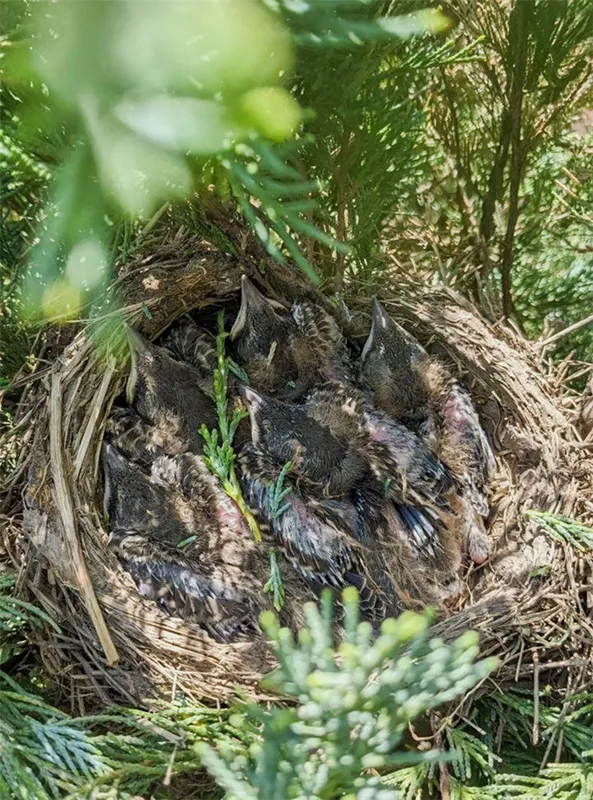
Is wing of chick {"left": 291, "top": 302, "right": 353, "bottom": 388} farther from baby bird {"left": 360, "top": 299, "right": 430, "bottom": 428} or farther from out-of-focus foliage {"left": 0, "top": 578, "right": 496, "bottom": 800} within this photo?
out-of-focus foliage {"left": 0, "top": 578, "right": 496, "bottom": 800}

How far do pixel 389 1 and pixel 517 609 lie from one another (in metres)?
1.18

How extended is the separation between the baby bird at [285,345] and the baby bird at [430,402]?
0.10 meters

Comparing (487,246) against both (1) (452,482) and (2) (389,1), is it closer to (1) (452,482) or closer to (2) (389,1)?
(1) (452,482)

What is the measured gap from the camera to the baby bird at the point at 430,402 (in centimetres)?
179

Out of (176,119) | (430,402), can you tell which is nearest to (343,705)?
(176,119)

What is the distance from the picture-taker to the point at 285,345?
6.30 feet

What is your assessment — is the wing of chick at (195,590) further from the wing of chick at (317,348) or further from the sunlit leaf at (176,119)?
the sunlit leaf at (176,119)

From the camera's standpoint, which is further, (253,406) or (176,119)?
(253,406)

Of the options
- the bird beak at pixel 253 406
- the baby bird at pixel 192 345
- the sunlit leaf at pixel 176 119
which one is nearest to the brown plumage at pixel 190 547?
the bird beak at pixel 253 406

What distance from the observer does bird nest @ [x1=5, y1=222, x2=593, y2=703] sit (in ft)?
4.65

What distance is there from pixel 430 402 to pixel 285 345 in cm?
42

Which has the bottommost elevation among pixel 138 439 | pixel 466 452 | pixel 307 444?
pixel 466 452

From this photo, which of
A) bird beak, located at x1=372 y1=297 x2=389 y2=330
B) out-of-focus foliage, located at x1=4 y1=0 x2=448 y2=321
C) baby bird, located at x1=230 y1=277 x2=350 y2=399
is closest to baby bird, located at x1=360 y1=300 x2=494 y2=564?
bird beak, located at x1=372 y1=297 x2=389 y2=330

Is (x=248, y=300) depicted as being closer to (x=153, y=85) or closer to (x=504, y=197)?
(x=504, y=197)
